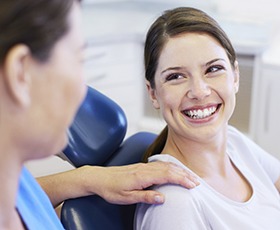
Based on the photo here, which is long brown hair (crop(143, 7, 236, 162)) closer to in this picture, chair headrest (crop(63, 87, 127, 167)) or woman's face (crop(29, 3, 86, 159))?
chair headrest (crop(63, 87, 127, 167))

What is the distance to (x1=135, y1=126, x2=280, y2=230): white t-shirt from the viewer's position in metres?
1.13

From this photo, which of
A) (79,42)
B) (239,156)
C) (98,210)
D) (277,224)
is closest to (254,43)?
(239,156)

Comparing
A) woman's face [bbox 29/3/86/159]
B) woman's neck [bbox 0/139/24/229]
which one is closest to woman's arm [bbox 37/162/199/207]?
woman's neck [bbox 0/139/24/229]

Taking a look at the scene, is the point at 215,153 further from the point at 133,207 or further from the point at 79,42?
the point at 79,42

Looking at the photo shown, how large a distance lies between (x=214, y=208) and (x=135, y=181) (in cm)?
20

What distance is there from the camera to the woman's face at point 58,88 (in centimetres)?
63

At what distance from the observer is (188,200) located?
114cm

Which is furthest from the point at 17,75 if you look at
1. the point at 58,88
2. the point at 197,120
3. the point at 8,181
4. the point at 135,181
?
the point at 197,120

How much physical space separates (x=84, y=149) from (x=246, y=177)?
452 millimetres

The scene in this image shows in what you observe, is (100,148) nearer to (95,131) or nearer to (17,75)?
(95,131)

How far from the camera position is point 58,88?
0.65m

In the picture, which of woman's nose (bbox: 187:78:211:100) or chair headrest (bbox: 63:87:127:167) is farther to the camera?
chair headrest (bbox: 63:87:127:167)

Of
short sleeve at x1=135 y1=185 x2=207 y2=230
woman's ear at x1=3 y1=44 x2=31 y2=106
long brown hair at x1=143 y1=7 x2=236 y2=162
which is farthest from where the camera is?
long brown hair at x1=143 y1=7 x2=236 y2=162

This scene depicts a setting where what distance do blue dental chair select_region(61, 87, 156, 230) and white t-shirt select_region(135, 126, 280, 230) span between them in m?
0.08
